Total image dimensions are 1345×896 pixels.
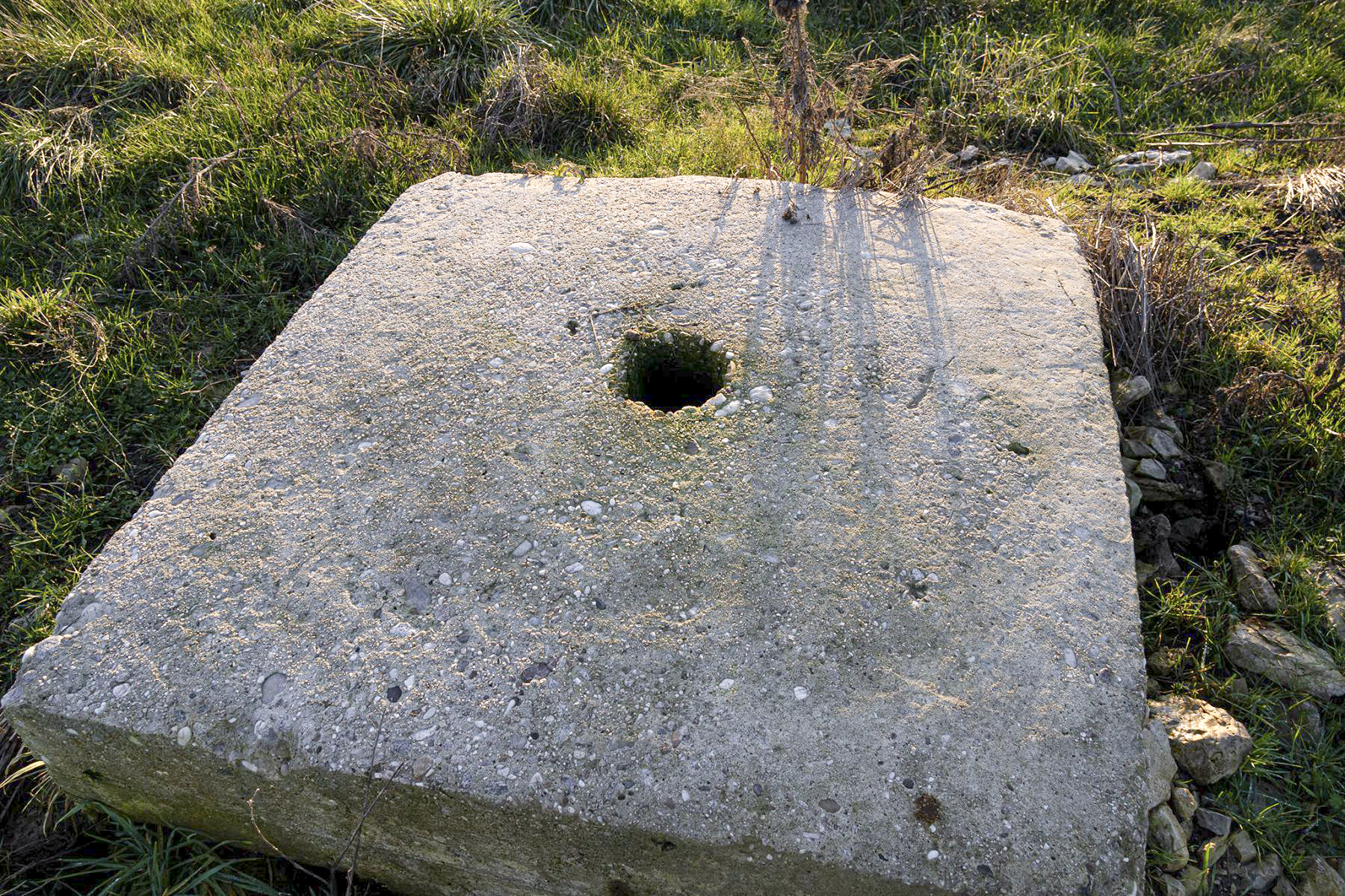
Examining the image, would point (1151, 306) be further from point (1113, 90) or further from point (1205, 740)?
point (1113, 90)

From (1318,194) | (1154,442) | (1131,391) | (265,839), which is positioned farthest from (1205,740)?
(1318,194)

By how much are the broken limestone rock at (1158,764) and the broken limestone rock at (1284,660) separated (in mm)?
406

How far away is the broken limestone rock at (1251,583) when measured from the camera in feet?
6.82

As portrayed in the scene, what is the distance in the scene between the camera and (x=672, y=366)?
221cm

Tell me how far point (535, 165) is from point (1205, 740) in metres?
2.94

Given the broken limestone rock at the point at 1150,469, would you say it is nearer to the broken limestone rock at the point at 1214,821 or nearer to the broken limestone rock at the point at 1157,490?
the broken limestone rock at the point at 1157,490

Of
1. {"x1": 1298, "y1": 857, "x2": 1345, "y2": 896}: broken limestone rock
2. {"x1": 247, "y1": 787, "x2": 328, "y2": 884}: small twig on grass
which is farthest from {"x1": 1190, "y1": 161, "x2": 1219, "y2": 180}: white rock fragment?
{"x1": 247, "y1": 787, "x2": 328, "y2": 884}: small twig on grass

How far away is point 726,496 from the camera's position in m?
1.84

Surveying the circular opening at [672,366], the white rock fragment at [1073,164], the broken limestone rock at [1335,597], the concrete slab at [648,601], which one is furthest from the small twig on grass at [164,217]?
the broken limestone rock at [1335,597]

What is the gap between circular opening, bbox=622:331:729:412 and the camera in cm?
215

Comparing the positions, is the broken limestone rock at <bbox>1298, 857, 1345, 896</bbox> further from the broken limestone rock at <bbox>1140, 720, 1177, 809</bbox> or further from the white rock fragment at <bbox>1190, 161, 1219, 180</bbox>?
the white rock fragment at <bbox>1190, 161, 1219, 180</bbox>

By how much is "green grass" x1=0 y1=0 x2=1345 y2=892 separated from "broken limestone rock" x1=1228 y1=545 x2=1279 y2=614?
57mm

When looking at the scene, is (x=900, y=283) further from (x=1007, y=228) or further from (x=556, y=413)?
(x=556, y=413)

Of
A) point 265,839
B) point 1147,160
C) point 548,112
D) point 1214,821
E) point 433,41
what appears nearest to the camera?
point 265,839
